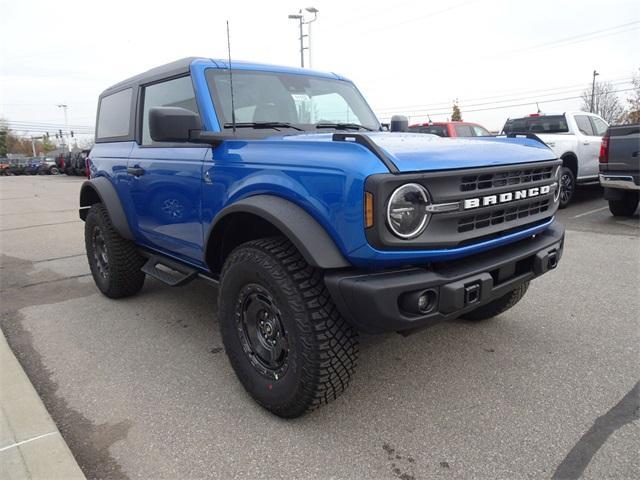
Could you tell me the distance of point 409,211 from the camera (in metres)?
2.14

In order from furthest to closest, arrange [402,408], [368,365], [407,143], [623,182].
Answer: [623,182] → [368,365] → [402,408] → [407,143]

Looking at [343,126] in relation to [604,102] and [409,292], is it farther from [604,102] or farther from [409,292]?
[604,102]

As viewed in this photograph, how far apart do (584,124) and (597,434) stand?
A: 30.4 feet

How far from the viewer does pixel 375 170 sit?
81.0 inches

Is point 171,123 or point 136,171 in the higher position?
point 171,123

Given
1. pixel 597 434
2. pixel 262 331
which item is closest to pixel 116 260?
pixel 262 331

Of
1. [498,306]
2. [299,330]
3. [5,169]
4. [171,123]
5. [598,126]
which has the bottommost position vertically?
[498,306]

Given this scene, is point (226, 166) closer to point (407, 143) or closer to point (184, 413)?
point (407, 143)

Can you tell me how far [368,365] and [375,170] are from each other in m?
1.55

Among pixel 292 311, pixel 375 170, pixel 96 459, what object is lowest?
pixel 96 459

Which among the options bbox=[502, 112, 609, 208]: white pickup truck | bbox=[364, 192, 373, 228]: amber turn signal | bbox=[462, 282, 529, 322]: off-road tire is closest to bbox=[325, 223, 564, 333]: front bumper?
bbox=[364, 192, 373, 228]: amber turn signal

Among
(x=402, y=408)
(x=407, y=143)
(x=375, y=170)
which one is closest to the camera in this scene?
(x=375, y=170)

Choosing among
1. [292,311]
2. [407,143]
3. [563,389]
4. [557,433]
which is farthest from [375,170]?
[563,389]

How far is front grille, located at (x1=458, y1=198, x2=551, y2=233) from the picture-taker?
91.3 inches
